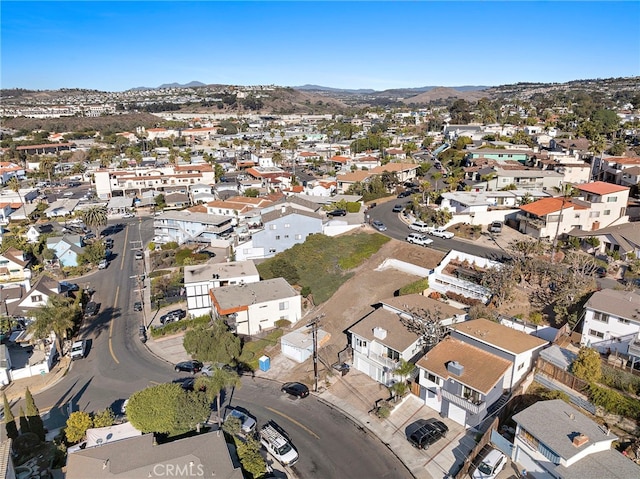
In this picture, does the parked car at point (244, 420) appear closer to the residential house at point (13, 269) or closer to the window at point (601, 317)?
the window at point (601, 317)

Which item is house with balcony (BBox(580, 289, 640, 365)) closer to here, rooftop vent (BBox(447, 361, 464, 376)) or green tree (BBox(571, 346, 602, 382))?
green tree (BBox(571, 346, 602, 382))

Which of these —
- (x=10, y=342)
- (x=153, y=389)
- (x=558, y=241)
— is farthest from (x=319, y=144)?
(x=153, y=389)

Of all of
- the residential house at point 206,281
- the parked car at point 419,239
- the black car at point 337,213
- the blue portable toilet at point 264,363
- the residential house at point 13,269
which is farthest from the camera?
the black car at point 337,213

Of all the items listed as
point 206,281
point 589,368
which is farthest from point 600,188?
point 206,281

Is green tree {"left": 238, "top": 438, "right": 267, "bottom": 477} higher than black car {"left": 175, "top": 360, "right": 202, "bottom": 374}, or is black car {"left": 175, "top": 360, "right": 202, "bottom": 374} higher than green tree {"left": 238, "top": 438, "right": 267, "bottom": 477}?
green tree {"left": 238, "top": 438, "right": 267, "bottom": 477}

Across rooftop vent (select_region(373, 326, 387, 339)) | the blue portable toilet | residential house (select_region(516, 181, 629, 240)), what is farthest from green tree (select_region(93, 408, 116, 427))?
residential house (select_region(516, 181, 629, 240))
